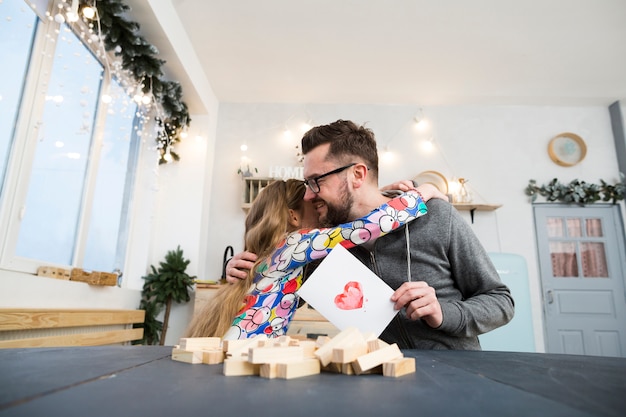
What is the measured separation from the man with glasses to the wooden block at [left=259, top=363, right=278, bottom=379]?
47 centimetres

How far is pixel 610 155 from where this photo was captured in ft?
13.8

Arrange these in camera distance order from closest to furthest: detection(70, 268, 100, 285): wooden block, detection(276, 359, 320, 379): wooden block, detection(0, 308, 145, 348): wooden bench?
detection(276, 359, 320, 379): wooden block < detection(0, 308, 145, 348): wooden bench < detection(70, 268, 100, 285): wooden block

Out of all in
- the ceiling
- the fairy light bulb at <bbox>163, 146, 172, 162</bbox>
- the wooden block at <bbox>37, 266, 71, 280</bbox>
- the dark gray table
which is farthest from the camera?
the fairy light bulb at <bbox>163, 146, 172, 162</bbox>

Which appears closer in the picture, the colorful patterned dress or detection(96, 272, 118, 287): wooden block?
the colorful patterned dress

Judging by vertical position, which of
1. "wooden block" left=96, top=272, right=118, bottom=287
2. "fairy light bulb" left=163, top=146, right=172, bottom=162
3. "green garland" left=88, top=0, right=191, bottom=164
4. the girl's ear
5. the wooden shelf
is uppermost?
"green garland" left=88, top=0, right=191, bottom=164

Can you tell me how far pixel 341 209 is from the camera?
Answer: 147 cm

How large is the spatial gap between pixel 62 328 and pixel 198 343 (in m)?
2.08

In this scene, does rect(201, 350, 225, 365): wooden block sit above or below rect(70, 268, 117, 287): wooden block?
below

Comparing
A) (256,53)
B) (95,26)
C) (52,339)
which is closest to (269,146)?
(256,53)

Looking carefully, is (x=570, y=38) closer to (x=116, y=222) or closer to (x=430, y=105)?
(x=430, y=105)

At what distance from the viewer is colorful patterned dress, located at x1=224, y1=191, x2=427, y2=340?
1.14 meters

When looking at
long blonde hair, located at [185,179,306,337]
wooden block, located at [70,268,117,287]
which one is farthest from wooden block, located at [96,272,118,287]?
long blonde hair, located at [185,179,306,337]

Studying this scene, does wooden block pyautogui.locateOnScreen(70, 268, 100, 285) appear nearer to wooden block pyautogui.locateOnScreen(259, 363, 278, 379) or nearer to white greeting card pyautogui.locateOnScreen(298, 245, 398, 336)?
white greeting card pyautogui.locateOnScreen(298, 245, 398, 336)

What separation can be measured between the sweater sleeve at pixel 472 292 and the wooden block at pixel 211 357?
2.16ft
